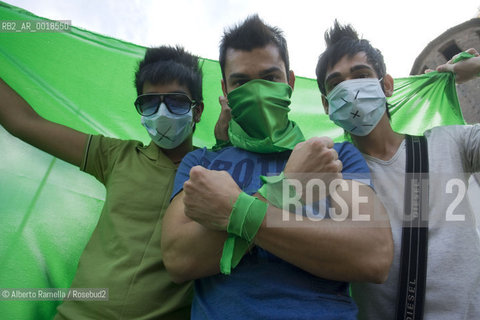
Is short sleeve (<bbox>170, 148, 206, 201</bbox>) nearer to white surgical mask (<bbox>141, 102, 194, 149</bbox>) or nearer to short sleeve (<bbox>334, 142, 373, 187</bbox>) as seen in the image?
white surgical mask (<bbox>141, 102, 194, 149</bbox>)

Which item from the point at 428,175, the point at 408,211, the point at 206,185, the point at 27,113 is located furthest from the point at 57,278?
the point at 428,175

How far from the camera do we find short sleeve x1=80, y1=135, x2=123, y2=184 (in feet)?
7.09

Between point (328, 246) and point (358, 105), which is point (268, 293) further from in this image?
point (358, 105)

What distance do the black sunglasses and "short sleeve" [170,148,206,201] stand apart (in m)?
0.56

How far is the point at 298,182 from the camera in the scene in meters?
1.32

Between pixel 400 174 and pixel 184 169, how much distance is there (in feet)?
4.19

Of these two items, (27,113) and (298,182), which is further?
(27,113)

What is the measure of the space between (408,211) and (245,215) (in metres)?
1.12

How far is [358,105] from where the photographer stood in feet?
7.37

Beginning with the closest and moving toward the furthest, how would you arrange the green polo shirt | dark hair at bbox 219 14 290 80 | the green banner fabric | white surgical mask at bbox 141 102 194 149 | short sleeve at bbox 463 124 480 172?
the green polo shirt < dark hair at bbox 219 14 290 80 < short sleeve at bbox 463 124 480 172 < white surgical mask at bbox 141 102 194 149 < the green banner fabric

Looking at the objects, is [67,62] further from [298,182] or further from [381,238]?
[381,238]

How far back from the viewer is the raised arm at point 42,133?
220cm

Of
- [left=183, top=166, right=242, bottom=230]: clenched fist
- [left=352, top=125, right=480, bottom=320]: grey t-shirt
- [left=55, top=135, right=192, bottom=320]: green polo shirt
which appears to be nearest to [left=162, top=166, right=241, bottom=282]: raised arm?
[left=183, top=166, right=242, bottom=230]: clenched fist

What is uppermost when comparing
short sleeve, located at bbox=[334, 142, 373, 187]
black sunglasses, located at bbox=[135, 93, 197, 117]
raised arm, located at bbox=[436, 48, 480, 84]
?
raised arm, located at bbox=[436, 48, 480, 84]
